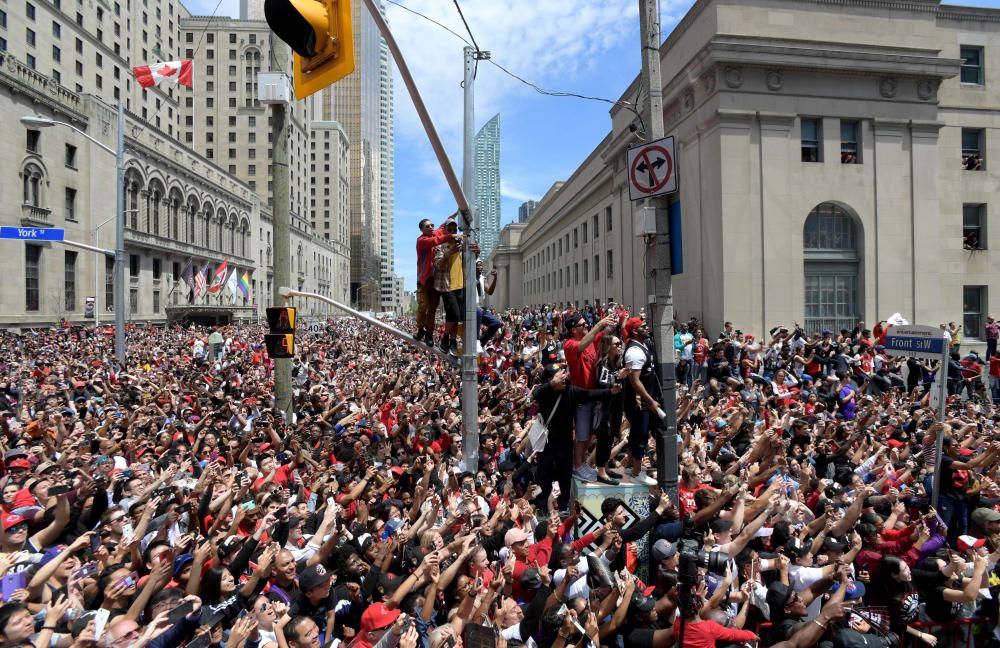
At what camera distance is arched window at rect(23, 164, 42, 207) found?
1690 inches

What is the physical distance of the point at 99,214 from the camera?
167ft

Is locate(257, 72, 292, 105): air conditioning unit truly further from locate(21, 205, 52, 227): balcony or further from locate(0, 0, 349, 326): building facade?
locate(21, 205, 52, 227): balcony

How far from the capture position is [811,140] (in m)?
24.7

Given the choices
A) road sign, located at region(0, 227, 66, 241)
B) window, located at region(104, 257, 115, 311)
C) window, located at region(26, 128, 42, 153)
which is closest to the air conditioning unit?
road sign, located at region(0, 227, 66, 241)

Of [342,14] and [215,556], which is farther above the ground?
[342,14]

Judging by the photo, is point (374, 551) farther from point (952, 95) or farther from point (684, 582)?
point (952, 95)

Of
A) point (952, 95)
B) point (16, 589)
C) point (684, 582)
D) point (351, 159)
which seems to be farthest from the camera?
point (351, 159)

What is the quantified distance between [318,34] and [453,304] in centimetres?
464

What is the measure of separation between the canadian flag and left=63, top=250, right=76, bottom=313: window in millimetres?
30649

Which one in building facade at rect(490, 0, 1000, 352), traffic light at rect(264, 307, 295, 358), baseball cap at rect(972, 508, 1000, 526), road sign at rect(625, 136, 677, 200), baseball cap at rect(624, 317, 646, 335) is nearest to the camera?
baseball cap at rect(972, 508, 1000, 526)

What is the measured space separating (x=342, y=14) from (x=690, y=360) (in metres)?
15.4

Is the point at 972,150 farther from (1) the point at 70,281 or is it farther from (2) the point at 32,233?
(1) the point at 70,281

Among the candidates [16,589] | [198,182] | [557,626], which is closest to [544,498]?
[557,626]

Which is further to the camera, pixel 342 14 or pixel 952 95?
pixel 952 95
